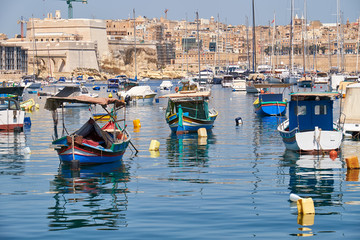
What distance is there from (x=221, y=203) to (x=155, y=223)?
2.31 meters

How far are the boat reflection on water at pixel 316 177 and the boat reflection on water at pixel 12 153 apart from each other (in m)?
8.46

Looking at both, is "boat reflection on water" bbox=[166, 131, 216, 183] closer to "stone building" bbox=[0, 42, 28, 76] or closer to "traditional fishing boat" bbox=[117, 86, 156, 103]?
"traditional fishing boat" bbox=[117, 86, 156, 103]

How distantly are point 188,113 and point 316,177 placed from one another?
13587 millimetres

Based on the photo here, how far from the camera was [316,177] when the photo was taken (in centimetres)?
1934

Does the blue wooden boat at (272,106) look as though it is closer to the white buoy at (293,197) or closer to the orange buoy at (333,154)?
the orange buoy at (333,154)

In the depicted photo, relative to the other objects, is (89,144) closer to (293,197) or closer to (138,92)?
(293,197)

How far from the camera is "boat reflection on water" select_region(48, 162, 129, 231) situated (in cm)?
1429

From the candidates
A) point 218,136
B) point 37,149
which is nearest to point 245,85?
point 218,136

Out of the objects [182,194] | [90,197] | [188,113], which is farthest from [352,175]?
[188,113]

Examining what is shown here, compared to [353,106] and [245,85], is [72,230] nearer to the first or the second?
[353,106]

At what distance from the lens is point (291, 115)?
24656 mm

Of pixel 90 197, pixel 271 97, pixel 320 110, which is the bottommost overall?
pixel 90 197

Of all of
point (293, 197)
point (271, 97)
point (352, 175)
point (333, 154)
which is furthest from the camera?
point (271, 97)

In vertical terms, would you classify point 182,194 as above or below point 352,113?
below
